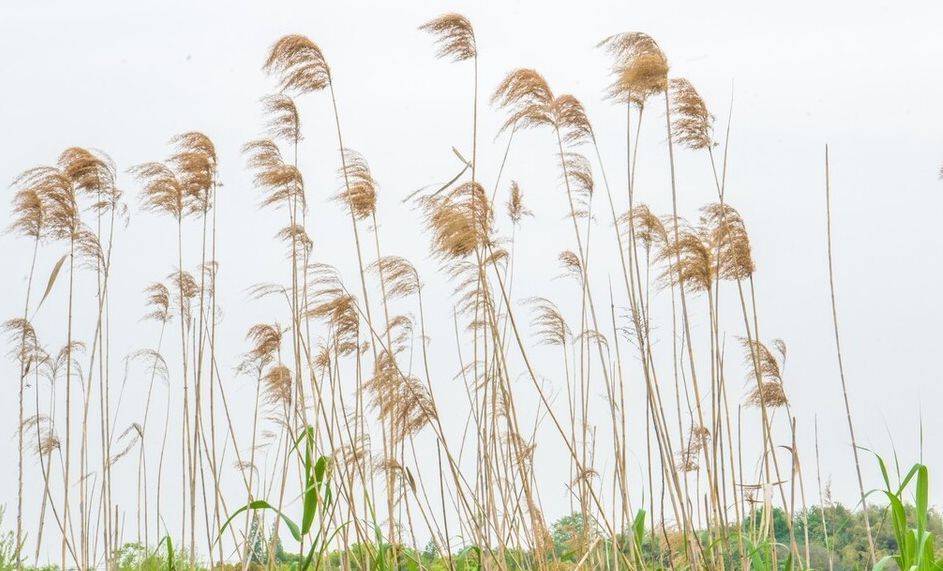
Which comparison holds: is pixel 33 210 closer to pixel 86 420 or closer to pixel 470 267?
pixel 86 420

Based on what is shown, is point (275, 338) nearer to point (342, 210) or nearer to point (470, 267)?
point (342, 210)

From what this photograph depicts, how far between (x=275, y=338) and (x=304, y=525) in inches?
64.8

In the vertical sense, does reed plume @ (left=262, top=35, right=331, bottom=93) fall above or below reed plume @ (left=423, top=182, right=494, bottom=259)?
above

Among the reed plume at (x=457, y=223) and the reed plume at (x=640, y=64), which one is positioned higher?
the reed plume at (x=640, y=64)

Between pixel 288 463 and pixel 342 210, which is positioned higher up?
pixel 342 210

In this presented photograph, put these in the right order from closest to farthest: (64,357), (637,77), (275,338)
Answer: (637,77) → (275,338) → (64,357)

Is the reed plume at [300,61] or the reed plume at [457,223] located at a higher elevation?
the reed plume at [300,61]

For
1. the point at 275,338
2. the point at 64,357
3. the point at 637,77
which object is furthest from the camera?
the point at 64,357

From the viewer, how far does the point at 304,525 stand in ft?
12.0

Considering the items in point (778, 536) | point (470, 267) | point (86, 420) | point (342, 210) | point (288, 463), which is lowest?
point (778, 536)

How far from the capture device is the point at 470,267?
4422 mm

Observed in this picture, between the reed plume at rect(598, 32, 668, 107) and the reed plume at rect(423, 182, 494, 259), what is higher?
the reed plume at rect(598, 32, 668, 107)

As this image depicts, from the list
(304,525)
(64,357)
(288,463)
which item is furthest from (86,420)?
(304,525)

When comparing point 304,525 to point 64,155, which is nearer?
point 304,525
